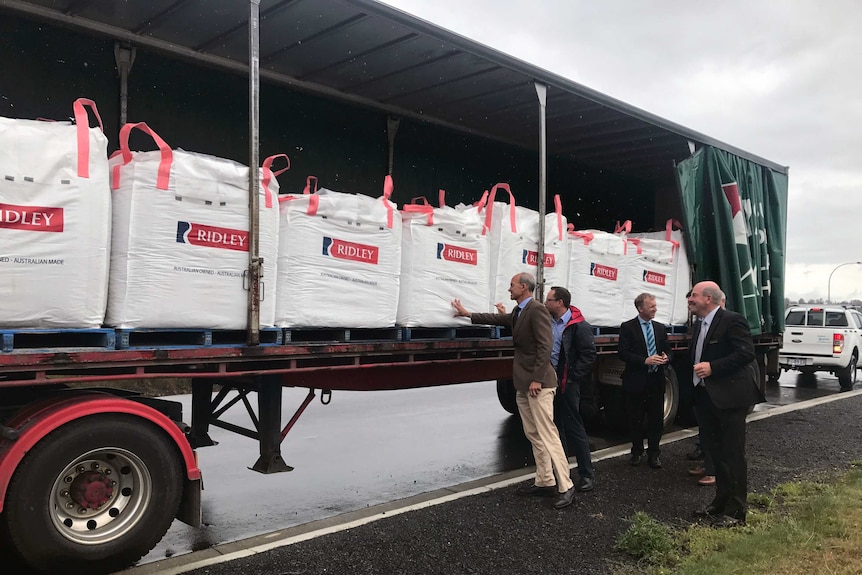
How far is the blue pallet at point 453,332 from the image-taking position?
5.50m

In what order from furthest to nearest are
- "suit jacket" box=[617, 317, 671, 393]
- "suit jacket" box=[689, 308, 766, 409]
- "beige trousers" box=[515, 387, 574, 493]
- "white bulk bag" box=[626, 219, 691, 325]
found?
"white bulk bag" box=[626, 219, 691, 325]
"suit jacket" box=[617, 317, 671, 393]
"beige trousers" box=[515, 387, 574, 493]
"suit jacket" box=[689, 308, 766, 409]

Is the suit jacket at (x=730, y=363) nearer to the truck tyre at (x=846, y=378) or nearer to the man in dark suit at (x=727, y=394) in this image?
the man in dark suit at (x=727, y=394)

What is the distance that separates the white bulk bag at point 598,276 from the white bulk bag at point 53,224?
4.54 meters

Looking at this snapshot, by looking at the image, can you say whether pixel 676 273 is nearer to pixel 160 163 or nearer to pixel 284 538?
pixel 284 538

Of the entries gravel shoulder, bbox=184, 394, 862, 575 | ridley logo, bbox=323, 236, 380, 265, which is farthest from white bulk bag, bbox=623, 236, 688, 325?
ridley logo, bbox=323, 236, 380, 265

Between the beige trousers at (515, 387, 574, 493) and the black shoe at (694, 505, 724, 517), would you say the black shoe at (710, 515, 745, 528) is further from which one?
the beige trousers at (515, 387, 574, 493)

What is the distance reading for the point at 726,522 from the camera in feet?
15.8

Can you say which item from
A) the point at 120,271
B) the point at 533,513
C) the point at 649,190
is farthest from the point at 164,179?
the point at 649,190

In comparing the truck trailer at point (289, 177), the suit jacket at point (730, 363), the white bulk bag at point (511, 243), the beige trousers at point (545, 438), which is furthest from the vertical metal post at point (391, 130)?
the suit jacket at point (730, 363)

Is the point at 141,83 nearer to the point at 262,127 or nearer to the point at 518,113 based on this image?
the point at 262,127

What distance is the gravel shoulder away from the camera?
405cm

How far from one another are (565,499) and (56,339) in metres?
3.68

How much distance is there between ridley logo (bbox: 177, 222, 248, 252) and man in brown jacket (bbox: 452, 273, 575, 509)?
85.6 inches

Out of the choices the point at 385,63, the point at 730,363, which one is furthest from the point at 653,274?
the point at 385,63
